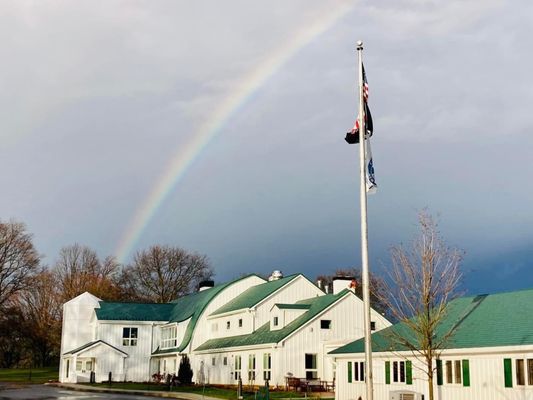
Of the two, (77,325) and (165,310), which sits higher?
(165,310)

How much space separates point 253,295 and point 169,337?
42.0 feet

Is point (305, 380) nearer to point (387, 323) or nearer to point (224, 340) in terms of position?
point (387, 323)

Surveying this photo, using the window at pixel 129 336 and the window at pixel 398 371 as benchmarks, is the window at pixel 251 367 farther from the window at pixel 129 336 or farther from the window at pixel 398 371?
the window at pixel 129 336

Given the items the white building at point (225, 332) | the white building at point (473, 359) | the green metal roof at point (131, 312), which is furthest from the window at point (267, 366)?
the green metal roof at point (131, 312)

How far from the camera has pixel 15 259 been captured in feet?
259

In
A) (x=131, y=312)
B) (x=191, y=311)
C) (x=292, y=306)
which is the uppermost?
(x=131, y=312)

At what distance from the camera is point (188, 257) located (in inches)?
4043

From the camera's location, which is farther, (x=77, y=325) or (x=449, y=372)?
(x=77, y=325)

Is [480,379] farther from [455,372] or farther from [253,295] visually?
[253,295]

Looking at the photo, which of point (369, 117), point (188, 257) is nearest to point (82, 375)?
point (188, 257)

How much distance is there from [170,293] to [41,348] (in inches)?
736

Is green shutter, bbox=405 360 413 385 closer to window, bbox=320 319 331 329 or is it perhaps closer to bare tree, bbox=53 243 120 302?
window, bbox=320 319 331 329

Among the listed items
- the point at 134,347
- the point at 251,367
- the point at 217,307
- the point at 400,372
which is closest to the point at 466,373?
the point at 400,372

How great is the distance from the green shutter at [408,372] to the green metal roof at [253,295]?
23.9m
